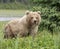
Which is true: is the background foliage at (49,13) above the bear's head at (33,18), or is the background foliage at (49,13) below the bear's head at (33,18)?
below

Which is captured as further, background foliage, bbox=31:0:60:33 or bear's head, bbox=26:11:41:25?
background foliage, bbox=31:0:60:33

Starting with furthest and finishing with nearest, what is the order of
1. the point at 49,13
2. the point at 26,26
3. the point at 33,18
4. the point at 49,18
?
the point at 49,13 → the point at 49,18 → the point at 26,26 → the point at 33,18

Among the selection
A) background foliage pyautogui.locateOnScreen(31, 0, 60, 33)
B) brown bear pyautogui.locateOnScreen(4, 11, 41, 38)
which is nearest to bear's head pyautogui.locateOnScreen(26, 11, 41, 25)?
brown bear pyautogui.locateOnScreen(4, 11, 41, 38)

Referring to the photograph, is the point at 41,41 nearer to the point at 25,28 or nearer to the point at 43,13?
the point at 25,28

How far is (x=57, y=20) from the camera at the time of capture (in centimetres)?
1410

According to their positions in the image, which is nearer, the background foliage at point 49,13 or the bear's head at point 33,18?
the bear's head at point 33,18

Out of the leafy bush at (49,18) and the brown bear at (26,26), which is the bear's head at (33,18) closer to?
the brown bear at (26,26)

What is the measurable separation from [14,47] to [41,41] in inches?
43.9

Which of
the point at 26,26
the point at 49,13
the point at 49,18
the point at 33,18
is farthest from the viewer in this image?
the point at 49,13

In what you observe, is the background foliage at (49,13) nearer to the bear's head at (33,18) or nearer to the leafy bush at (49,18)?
the leafy bush at (49,18)

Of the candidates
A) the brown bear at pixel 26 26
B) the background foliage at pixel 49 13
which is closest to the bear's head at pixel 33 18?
the brown bear at pixel 26 26

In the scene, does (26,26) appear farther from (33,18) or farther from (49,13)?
(49,13)

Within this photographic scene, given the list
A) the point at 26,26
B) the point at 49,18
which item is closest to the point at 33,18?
the point at 26,26

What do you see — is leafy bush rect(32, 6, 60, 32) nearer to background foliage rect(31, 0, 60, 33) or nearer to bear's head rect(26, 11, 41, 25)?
background foliage rect(31, 0, 60, 33)
